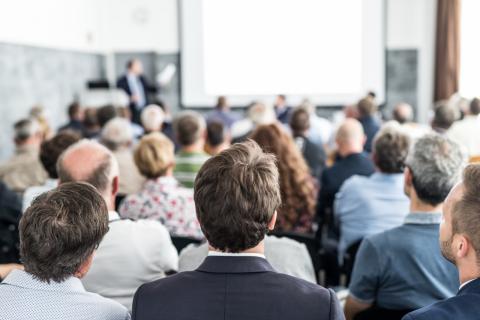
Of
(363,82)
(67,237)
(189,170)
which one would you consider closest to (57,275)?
(67,237)

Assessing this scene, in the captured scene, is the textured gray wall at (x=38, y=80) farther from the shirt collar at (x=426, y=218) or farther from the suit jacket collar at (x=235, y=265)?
the suit jacket collar at (x=235, y=265)

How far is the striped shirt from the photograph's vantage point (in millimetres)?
4004

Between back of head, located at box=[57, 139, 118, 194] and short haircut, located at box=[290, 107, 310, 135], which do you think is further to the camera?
short haircut, located at box=[290, 107, 310, 135]

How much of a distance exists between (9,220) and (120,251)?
67.8 inches

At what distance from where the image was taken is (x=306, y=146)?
4.99 metres

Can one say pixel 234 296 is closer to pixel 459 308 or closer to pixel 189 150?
pixel 459 308

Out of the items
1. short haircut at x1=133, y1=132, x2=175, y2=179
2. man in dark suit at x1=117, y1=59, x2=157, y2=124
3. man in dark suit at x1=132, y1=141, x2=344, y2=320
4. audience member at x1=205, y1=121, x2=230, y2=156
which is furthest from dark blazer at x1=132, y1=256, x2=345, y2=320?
man in dark suit at x1=117, y1=59, x2=157, y2=124

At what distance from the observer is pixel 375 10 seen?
388 inches

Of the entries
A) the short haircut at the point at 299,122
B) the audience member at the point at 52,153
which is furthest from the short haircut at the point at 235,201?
the short haircut at the point at 299,122

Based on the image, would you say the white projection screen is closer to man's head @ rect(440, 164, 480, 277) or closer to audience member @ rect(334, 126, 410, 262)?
audience member @ rect(334, 126, 410, 262)

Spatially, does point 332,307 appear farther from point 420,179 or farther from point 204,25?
point 204,25

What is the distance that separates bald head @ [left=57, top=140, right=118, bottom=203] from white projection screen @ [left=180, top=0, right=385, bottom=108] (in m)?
8.04

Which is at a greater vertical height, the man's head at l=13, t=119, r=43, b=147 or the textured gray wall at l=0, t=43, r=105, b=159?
the textured gray wall at l=0, t=43, r=105, b=159

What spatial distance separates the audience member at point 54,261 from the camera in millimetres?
1490
